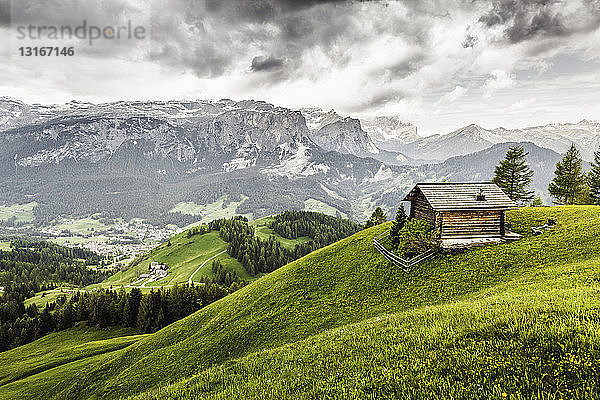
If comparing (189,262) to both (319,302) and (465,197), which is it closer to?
(319,302)

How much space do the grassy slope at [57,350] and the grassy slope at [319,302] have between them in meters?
6.96

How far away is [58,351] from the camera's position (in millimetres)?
53156

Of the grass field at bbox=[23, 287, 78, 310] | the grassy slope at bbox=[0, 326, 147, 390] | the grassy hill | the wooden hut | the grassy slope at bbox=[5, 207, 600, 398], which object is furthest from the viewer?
the grassy hill

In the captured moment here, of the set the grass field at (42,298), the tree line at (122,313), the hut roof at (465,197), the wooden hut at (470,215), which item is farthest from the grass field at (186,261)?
the wooden hut at (470,215)

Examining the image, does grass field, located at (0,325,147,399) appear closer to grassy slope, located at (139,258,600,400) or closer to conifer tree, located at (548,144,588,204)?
grassy slope, located at (139,258,600,400)

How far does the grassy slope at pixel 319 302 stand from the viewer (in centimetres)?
2523

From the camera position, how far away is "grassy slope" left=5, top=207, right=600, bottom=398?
2523 cm

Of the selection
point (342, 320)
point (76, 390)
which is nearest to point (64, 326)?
point (76, 390)

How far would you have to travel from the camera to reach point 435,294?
2488 cm

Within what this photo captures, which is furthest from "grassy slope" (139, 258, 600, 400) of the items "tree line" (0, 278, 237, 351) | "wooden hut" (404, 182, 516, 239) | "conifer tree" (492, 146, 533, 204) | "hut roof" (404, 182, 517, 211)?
"tree line" (0, 278, 237, 351)

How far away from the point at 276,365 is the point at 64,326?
9086 cm

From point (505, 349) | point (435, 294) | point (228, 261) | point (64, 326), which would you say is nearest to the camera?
point (505, 349)

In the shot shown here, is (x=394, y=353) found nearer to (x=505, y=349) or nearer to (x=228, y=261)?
(x=505, y=349)

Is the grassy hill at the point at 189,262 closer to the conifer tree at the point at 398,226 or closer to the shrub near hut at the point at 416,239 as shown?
the conifer tree at the point at 398,226
